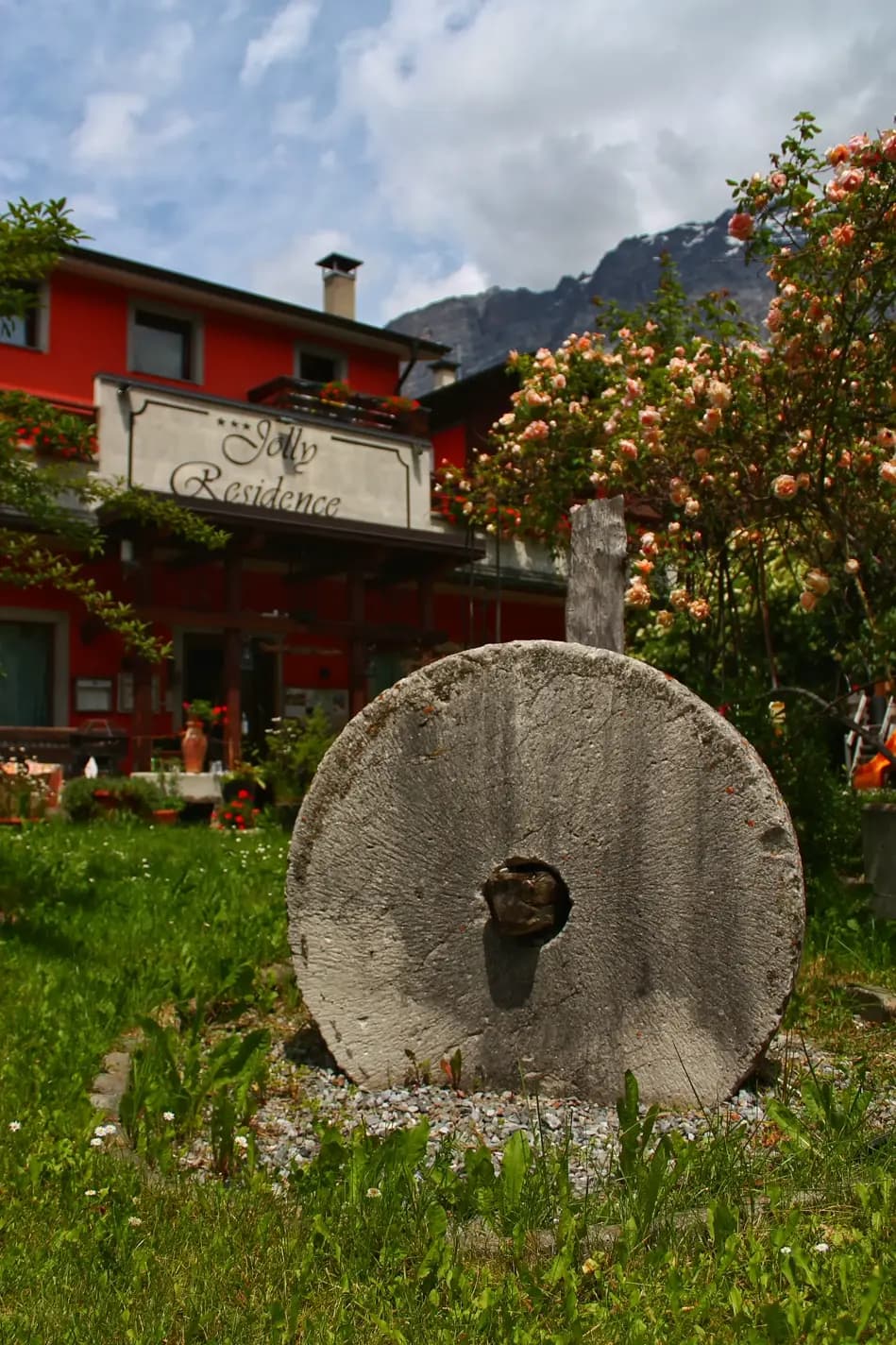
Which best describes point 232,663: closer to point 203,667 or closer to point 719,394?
point 203,667

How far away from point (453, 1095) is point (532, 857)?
687 mm

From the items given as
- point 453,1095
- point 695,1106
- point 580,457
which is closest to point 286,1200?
point 453,1095

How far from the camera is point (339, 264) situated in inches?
741

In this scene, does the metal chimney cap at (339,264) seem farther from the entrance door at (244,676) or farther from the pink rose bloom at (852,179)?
the pink rose bloom at (852,179)

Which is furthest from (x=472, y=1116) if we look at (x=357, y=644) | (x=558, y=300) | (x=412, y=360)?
(x=558, y=300)

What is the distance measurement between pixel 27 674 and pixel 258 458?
342 centimetres

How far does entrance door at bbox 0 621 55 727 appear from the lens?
1250 centimetres

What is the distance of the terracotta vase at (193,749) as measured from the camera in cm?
1144

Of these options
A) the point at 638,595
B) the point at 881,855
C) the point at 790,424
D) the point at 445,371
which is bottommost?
the point at 881,855

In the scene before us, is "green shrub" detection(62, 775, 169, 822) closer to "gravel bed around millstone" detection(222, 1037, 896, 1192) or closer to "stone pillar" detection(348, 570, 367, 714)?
"stone pillar" detection(348, 570, 367, 714)

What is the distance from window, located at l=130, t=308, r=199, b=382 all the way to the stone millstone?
12.6 m

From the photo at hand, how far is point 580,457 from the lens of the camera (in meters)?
7.89


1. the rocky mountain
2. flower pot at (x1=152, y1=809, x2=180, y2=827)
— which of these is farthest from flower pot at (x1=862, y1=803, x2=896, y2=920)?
the rocky mountain

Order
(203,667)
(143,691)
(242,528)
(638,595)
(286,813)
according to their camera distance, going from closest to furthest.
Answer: (638,595) → (286,813) → (143,691) → (242,528) → (203,667)
